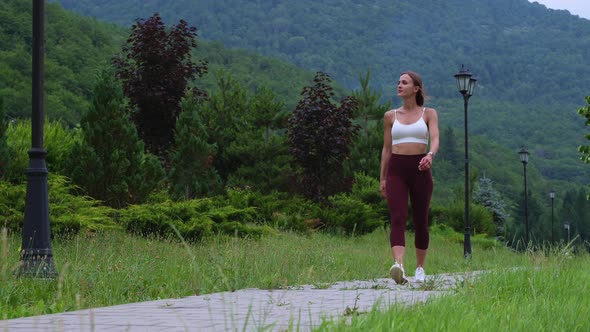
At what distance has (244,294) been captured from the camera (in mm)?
6160

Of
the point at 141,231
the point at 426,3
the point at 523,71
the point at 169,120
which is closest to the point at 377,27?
the point at 426,3

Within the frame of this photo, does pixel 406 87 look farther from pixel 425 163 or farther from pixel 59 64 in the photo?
pixel 59 64

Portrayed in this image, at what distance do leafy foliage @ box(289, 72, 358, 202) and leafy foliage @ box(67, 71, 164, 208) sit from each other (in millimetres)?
7579

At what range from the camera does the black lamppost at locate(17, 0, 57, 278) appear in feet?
26.1

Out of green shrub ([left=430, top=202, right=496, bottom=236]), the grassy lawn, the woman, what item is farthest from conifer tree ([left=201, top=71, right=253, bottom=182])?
the woman

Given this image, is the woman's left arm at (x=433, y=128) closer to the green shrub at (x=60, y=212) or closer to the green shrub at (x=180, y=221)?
the green shrub at (x=180, y=221)

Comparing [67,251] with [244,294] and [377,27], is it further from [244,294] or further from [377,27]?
[377,27]

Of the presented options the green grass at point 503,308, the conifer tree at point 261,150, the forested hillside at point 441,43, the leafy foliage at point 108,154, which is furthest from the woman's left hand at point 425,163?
the forested hillside at point 441,43

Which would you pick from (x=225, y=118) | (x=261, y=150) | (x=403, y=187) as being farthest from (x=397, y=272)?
(x=225, y=118)

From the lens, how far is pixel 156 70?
22938mm

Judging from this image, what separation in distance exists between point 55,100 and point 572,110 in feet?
290

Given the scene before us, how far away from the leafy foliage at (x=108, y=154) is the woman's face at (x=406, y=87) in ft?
31.1

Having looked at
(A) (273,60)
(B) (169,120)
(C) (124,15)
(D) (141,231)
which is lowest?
(D) (141,231)

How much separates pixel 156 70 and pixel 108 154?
7.37 m
